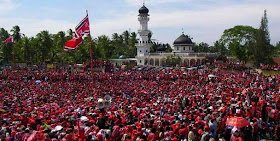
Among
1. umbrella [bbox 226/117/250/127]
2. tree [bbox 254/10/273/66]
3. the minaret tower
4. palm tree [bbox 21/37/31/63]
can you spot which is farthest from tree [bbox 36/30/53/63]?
umbrella [bbox 226/117/250/127]

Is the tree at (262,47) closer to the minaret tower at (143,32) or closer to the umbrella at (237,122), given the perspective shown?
the minaret tower at (143,32)

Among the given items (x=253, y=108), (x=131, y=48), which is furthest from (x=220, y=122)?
(x=131, y=48)

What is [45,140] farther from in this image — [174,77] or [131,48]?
[131,48]

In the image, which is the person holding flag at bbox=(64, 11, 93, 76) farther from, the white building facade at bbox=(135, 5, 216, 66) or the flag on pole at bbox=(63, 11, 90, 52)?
the white building facade at bbox=(135, 5, 216, 66)

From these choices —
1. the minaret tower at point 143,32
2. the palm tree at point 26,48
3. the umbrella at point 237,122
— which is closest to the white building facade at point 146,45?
the minaret tower at point 143,32

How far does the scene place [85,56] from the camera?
74.1 metres

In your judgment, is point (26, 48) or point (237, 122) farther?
point (26, 48)

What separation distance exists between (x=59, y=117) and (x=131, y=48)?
282ft

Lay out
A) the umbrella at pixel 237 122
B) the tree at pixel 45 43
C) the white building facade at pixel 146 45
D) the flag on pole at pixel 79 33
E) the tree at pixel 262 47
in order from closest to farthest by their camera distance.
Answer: the umbrella at pixel 237 122 < the flag on pole at pixel 79 33 < the tree at pixel 262 47 < the tree at pixel 45 43 < the white building facade at pixel 146 45

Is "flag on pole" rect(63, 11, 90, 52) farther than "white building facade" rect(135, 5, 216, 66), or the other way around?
"white building facade" rect(135, 5, 216, 66)

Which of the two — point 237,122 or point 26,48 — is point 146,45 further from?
point 237,122

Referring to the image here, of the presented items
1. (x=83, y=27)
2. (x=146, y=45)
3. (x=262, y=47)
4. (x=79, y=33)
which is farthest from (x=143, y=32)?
(x=79, y=33)

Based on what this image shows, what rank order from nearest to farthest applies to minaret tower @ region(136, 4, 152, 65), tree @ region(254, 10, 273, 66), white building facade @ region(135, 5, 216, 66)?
tree @ region(254, 10, 273, 66) → white building facade @ region(135, 5, 216, 66) → minaret tower @ region(136, 4, 152, 65)

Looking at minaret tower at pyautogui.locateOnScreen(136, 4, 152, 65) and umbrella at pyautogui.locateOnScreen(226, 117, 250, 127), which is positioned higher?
minaret tower at pyautogui.locateOnScreen(136, 4, 152, 65)
